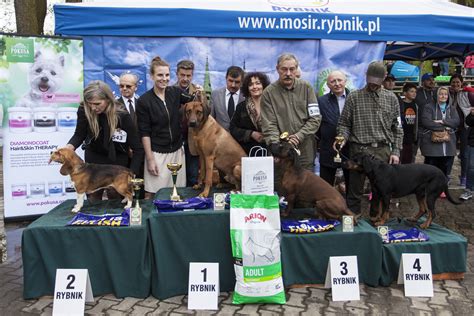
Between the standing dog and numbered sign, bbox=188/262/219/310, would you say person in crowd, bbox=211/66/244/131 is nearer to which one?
numbered sign, bbox=188/262/219/310

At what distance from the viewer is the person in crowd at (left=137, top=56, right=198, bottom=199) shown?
148 inches

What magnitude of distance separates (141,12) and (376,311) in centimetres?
438

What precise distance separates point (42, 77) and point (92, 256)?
313cm

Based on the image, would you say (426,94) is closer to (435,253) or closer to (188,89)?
(435,253)

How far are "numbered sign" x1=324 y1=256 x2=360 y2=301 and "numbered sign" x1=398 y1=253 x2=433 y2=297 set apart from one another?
43 centimetres

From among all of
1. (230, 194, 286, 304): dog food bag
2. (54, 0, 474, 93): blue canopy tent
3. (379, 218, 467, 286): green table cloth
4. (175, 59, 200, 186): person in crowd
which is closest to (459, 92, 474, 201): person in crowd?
(54, 0, 474, 93): blue canopy tent

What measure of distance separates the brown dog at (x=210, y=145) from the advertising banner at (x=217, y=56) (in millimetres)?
2336

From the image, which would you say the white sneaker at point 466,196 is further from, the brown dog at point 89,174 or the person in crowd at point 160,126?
the brown dog at point 89,174

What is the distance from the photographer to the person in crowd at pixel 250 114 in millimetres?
3824

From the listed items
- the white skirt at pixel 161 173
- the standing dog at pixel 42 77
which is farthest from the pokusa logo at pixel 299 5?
the standing dog at pixel 42 77

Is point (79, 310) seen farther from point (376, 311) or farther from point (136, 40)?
point (136, 40)

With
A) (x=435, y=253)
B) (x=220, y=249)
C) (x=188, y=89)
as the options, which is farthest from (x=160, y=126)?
(x=435, y=253)

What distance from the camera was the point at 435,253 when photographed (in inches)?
131

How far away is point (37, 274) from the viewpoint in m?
3.07
